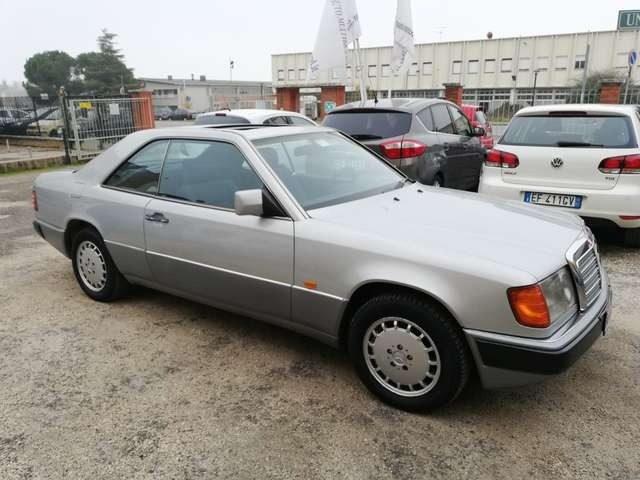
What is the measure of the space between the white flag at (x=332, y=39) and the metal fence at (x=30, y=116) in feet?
38.1

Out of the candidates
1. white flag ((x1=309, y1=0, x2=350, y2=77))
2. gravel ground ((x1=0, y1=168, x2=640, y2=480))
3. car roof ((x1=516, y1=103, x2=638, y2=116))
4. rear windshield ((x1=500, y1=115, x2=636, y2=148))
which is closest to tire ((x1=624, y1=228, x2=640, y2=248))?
rear windshield ((x1=500, y1=115, x2=636, y2=148))

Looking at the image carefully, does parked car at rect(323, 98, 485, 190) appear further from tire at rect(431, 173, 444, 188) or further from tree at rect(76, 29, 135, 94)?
tree at rect(76, 29, 135, 94)

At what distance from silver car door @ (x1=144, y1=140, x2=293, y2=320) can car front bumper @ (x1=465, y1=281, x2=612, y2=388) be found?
3.85ft

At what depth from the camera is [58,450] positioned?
8.62 ft

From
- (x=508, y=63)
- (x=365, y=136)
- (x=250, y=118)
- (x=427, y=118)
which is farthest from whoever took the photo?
(x=508, y=63)

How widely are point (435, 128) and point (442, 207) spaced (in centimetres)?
400

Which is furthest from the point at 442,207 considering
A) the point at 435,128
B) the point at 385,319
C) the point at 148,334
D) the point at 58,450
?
the point at 435,128

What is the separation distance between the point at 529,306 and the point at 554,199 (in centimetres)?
351

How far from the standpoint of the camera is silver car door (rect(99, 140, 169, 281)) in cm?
399

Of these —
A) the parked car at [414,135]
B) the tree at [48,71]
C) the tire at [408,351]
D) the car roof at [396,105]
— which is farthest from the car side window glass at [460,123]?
the tree at [48,71]

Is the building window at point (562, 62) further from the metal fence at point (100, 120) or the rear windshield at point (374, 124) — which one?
the rear windshield at point (374, 124)

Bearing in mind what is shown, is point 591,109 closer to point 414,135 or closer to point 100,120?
point 414,135

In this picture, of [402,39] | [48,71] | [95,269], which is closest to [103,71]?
[48,71]

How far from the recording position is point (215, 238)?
3459 millimetres
